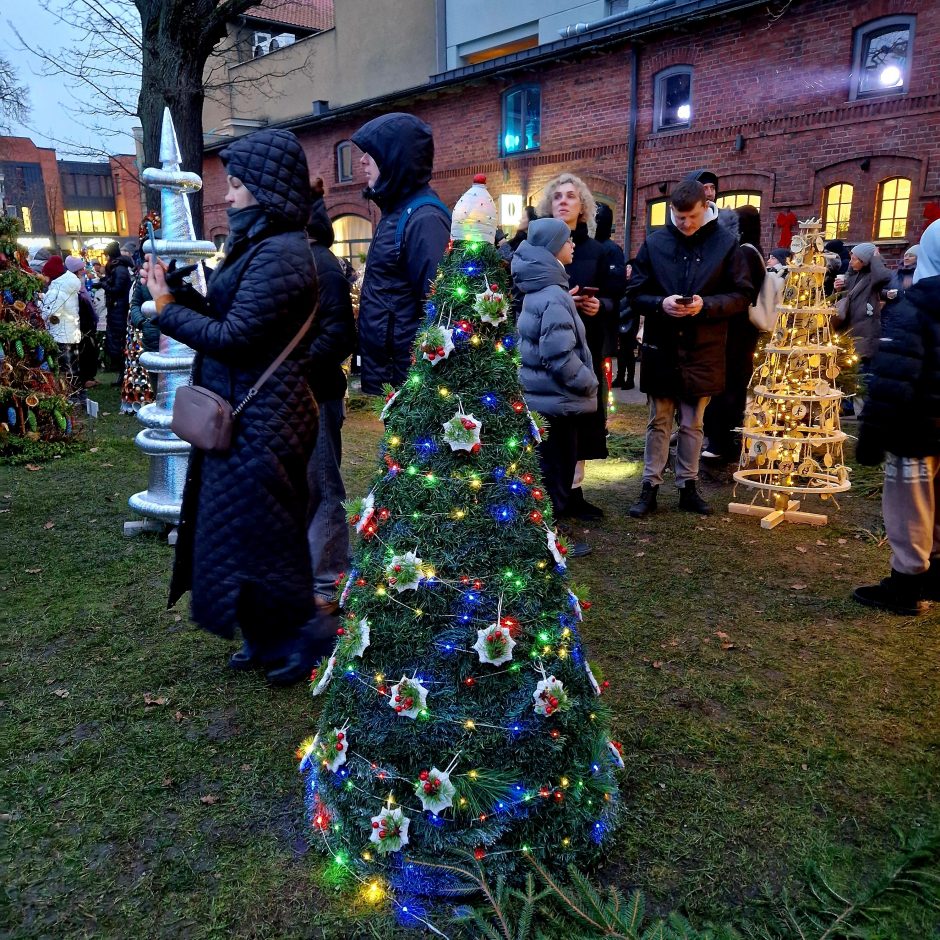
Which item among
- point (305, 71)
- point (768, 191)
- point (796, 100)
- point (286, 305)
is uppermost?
point (305, 71)

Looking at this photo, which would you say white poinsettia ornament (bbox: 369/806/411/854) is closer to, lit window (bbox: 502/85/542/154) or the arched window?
lit window (bbox: 502/85/542/154)

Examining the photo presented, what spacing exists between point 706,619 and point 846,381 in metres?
4.63

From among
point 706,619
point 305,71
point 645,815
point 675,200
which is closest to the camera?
point 645,815

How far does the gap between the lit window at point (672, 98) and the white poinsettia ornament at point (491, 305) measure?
15475mm

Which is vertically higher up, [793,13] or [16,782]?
[793,13]

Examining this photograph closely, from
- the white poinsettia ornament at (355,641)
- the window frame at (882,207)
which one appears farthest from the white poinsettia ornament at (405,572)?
the window frame at (882,207)

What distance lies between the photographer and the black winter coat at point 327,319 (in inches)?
154

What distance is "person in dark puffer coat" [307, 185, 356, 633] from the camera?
3.92 meters

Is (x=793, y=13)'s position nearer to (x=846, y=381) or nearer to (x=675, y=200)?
(x=846, y=381)

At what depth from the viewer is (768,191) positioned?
48.5 feet

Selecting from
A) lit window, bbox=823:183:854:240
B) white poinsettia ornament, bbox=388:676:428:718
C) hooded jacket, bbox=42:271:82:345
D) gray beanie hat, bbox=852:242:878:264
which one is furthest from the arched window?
white poinsettia ornament, bbox=388:676:428:718

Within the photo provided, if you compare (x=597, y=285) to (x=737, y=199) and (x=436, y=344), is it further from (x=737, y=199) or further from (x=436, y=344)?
(x=737, y=199)

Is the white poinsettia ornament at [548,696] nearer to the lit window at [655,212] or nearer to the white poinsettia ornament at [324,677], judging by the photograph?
the white poinsettia ornament at [324,677]

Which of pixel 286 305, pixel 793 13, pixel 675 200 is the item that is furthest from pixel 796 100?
pixel 286 305
